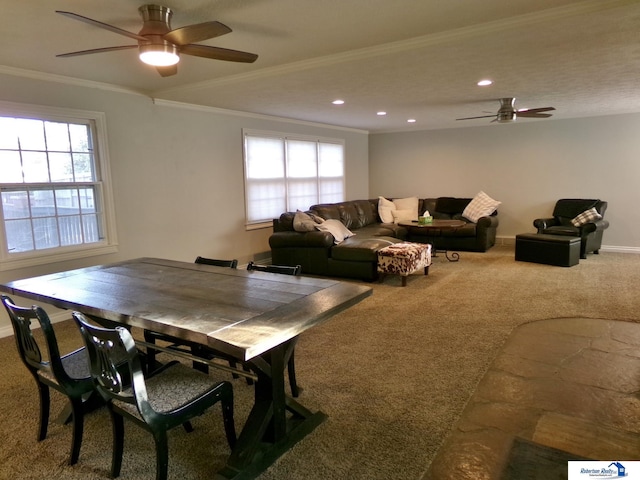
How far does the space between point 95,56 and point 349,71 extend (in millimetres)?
2053

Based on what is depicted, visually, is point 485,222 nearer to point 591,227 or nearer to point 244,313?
Result: point 591,227

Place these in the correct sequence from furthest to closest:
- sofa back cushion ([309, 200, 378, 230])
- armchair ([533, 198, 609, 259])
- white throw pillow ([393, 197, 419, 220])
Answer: white throw pillow ([393, 197, 419, 220]) → sofa back cushion ([309, 200, 378, 230]) → armchair ([533, 198, 609, 259])

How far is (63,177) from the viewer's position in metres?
4.09

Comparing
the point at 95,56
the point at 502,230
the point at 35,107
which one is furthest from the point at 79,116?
the point at 502,230

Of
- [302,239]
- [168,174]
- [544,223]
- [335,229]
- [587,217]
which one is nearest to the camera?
[168,174]

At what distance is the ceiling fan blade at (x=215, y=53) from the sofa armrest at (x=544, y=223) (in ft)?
18.9

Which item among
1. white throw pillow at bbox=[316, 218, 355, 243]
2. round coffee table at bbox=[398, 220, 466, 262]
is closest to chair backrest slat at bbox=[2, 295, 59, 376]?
white throw pillow at bbox=[316, 218, 355, 243]

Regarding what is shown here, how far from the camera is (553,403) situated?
2.54 meters

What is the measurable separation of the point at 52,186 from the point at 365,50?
10.3ft

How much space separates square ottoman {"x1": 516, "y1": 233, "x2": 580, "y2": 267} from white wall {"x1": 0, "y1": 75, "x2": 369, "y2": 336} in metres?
3.92

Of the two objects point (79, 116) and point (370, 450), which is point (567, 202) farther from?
point (79, 116)

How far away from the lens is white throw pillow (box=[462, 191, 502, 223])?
24.5 ft

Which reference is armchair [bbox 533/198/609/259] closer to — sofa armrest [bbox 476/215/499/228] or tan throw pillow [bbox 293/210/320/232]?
sofa armrest [bbox 476/215/499/228]

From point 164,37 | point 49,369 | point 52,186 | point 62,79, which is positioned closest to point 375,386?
point 49,369
